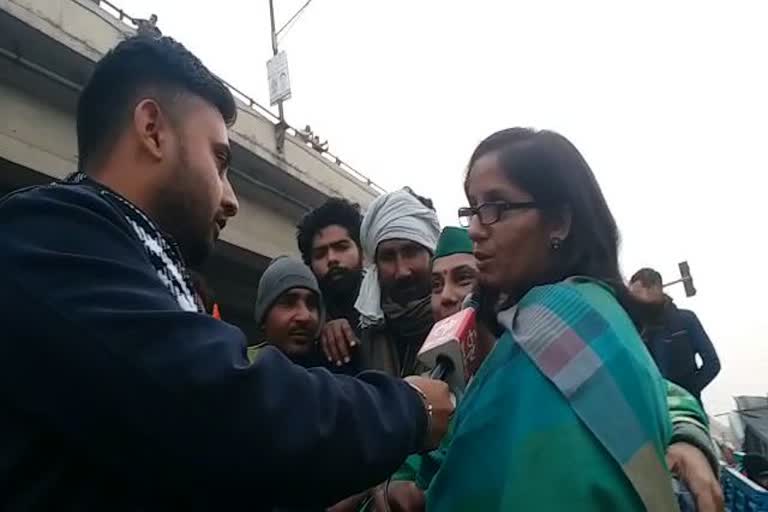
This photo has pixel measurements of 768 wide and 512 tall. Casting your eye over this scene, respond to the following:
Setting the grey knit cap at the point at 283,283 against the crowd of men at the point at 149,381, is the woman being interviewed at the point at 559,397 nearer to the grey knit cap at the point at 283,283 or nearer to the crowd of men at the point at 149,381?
the crowd of men at the point at 149,381

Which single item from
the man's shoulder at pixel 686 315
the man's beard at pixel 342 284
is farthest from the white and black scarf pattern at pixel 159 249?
the man's shoulder at pixel 686 315

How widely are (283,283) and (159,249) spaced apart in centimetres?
188

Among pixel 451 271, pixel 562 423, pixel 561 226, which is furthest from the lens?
pixel 451 271

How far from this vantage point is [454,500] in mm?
1315

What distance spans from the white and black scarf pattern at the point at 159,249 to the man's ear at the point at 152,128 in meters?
0.14

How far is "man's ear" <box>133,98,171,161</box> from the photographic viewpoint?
4.65 feet

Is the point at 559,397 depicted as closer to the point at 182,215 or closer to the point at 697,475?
the point at 697,475

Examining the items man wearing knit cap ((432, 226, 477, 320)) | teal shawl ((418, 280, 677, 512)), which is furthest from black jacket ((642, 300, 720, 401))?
teal shawl ((418, 280, 677, 512))

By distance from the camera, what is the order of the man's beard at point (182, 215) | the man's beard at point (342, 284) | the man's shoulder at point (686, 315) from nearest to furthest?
the man's beard at point (182, 215), the man's beard at point (342, 284), the man's shoulder at point (686, 315)

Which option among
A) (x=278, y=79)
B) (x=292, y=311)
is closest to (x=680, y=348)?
(x=292, y=311)

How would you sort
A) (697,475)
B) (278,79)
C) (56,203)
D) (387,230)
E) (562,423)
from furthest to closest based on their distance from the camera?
1. (278,79)
2. (387,230)
3. (697,475)
4. (562,423)
5. (56,203)

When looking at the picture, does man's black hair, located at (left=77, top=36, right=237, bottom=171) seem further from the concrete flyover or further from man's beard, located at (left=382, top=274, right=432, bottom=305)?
the concrete flyover

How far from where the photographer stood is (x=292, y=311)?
3113mm

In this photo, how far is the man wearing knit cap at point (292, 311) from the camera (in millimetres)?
3049
